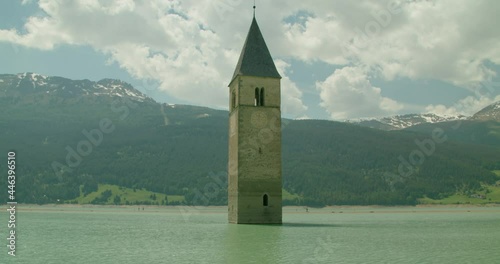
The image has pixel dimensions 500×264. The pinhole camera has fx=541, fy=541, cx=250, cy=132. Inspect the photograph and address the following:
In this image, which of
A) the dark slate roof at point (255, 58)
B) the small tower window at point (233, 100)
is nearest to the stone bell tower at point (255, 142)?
the dark slate roof at point (255, 58)

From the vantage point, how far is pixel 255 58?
63.4 m

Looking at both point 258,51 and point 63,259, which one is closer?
point 63,259

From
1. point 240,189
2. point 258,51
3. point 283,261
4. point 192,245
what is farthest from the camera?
point 258,51

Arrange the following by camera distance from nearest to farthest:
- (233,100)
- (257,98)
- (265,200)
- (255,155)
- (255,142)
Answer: (265,200) < (255,155) < (255,142) < (257,98) < (233,100)

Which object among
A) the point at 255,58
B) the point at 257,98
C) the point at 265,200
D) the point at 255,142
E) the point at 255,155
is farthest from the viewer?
the point at 255,58

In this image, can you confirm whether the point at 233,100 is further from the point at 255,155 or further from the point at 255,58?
the point at 255,155

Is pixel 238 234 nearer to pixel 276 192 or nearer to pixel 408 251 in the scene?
pixel 276 192

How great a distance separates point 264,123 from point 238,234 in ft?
55.6

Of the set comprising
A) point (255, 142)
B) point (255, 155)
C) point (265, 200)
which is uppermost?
point (255, 142)

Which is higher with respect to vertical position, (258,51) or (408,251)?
(258,51)

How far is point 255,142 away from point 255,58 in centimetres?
1032

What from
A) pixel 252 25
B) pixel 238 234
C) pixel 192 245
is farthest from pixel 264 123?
pixel 192 245

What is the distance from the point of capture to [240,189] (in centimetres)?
5838

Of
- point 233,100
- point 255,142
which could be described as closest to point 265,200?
point 255,142
